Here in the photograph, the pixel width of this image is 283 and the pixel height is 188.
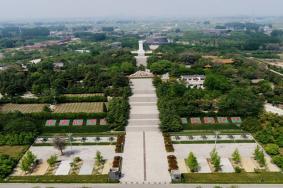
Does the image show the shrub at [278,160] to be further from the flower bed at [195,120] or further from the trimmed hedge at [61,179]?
the trimmed hedge at [61,179]

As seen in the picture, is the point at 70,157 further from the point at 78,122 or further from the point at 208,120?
the point at 208,120

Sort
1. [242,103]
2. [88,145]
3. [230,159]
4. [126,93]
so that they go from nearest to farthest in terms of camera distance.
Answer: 1. [230,159]
2. [88,145]
3. [242,103]
4. [126,93]

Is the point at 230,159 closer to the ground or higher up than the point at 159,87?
closer to the ground

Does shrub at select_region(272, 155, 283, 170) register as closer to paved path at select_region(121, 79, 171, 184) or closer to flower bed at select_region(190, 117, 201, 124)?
paved path at select_region(121, 79, 171, 184)

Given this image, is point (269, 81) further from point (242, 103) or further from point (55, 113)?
point (55, 113)

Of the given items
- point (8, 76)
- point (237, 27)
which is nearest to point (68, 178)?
point (8, 76)

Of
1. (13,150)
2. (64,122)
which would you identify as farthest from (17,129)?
(64,122)

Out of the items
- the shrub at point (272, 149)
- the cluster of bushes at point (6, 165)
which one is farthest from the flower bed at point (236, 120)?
the cluster of bushes at point (6, 165)
